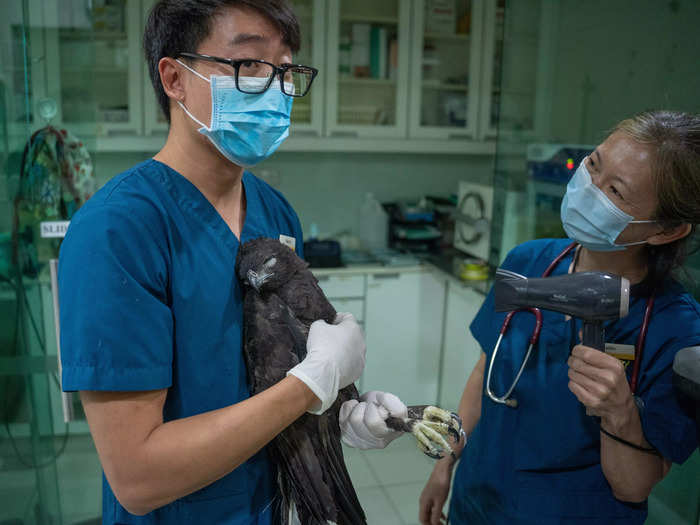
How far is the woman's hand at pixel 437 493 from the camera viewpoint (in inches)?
50.0

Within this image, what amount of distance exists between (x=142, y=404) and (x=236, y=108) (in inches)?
18.0

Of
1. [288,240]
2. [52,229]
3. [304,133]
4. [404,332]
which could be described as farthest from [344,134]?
[288,240]

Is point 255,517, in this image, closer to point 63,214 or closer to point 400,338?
point 63,214

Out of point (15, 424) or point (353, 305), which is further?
point (353, 305)

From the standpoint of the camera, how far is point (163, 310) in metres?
0.76

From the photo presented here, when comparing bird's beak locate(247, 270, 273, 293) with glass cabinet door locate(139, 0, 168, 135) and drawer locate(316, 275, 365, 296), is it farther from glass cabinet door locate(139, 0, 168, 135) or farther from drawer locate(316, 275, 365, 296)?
glass cabinet door locate(139, 0, 168, 135)

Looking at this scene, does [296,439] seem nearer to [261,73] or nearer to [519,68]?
[261,73]

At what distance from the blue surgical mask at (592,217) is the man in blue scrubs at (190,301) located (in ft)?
1.59

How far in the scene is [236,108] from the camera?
868 mm

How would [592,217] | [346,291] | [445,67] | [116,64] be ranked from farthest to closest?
[445,67]
[346,291]
[116,64]
[592,217]

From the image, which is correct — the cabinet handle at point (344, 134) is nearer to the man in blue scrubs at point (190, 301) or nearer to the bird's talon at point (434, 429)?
the man in blue scrubs at point (190, 301)

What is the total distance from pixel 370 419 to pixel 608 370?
0.40m

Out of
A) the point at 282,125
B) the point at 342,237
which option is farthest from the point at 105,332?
the point at 342,237

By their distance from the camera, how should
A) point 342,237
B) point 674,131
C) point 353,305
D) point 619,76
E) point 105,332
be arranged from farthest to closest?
point 342,237
point 353,305
point 619,76
point 674,131
point 105,332
